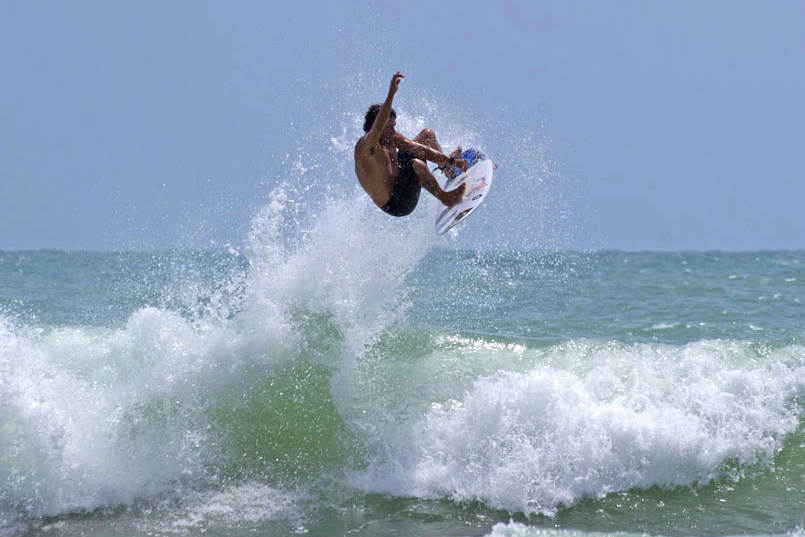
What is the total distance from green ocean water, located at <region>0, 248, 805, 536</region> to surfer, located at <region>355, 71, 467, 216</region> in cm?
119

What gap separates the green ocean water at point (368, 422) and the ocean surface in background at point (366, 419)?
0.06 feet

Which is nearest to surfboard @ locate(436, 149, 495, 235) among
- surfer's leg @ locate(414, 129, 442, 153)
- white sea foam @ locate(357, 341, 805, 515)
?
surfer's leg @ locate(414, 129, 442, 153)

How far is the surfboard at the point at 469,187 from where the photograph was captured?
7052 millimetres

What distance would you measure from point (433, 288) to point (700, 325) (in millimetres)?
4139

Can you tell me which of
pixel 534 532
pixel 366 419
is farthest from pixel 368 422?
pixel 534 532

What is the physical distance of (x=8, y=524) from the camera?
5668mm

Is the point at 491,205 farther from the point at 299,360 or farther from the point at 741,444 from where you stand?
the point at 741,444

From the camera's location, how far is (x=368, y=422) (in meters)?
6.99

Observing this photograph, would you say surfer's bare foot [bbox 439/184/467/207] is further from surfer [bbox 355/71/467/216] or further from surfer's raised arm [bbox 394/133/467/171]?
surfer's raised arm [bbox 394/133/467/171]

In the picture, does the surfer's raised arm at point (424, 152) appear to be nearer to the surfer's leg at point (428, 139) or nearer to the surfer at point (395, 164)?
the surfer at point (395, 164)

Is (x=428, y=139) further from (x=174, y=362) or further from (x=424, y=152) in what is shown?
(x=174, y=362)

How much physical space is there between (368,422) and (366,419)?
0.06 metres

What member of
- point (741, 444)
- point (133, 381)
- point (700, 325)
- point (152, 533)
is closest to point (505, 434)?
point (741, 444)

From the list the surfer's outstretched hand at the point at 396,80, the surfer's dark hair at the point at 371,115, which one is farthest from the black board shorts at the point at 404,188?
the surfer's outstretched hand at the point at 396,80
